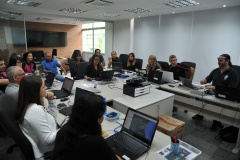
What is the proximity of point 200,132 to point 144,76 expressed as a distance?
1.70 meters

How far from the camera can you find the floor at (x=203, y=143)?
7.75 ft

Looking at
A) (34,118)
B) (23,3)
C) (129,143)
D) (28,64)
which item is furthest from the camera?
(23,3)

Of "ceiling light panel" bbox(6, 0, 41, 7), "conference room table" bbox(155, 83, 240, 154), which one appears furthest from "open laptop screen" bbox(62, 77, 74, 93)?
"ceiling light panel" bbox(6, 0, 41, 7)

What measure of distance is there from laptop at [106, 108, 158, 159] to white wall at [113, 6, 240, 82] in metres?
4.54

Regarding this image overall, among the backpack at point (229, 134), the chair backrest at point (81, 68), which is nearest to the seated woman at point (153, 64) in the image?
the chair backrest at point (81, 68)

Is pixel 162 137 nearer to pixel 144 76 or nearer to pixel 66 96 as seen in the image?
pixel 66 96

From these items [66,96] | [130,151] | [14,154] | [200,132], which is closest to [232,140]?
[200,132]

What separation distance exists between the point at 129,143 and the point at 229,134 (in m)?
2.26

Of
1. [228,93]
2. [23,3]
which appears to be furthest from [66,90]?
[23,3]

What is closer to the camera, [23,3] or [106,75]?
[106,75]

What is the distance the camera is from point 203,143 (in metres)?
2.72

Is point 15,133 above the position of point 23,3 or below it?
below

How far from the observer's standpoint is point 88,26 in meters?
10.7

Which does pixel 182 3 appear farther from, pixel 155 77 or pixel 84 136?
→ pixel 84 136
